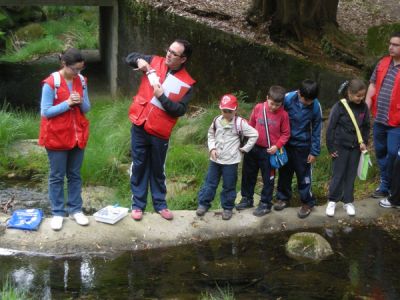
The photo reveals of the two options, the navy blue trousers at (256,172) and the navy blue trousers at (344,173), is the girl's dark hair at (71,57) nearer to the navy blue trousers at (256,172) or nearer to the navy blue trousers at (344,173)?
the navy blue trousers at (256,172)

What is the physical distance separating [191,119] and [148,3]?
3038 mm

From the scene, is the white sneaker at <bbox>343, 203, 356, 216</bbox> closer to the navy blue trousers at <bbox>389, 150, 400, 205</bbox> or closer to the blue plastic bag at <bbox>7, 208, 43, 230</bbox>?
the navy blue trousers at <bbox>389, 150, 400, 205</bbox>

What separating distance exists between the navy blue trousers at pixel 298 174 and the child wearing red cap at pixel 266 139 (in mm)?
207

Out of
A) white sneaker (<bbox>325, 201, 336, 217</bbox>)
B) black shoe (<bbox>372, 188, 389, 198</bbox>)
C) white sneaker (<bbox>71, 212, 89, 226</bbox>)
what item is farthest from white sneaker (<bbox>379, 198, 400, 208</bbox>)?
white sneaker (<bbox>71, 212, 89, 226</bbox>)

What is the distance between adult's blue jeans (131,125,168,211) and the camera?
514 cm

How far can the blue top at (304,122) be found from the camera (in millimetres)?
5422

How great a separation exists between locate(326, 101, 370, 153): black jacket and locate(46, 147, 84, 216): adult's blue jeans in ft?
7.44

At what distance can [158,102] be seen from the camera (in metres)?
4.98

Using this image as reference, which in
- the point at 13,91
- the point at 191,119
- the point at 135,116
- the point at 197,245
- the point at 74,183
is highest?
the point at 135,116

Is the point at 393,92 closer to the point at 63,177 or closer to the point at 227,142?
the point at 227,142

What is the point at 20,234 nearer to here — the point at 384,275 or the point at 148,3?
the point at 384,275

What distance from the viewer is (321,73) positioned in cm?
905

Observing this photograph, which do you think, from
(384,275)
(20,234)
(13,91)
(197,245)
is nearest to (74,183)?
(20,234)

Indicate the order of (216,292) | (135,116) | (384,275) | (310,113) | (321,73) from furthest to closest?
(321,73), (310,113), (135,116), (384,275), (216,292)
